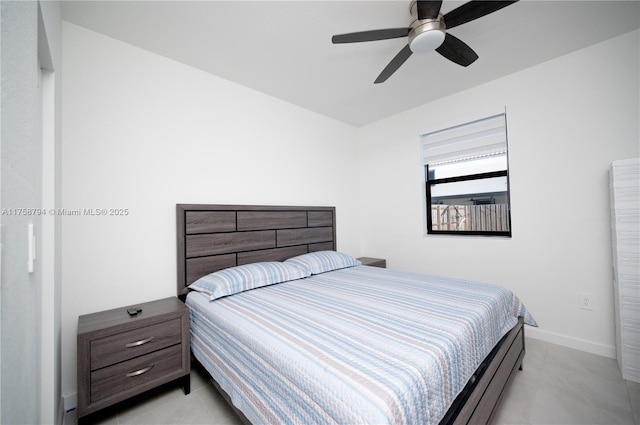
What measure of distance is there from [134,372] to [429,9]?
9.18 feet

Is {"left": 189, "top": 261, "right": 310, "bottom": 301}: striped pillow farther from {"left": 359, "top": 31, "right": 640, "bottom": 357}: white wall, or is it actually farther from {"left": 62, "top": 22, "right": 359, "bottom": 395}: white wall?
{"left": 359, "top": 31, "right": 640, "bottom": 357}: white wall

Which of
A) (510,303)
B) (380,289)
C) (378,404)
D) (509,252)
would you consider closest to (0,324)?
(378,404)

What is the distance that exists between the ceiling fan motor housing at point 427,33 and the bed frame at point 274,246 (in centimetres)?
194

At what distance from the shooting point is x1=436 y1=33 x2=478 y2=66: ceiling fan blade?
5.69ft

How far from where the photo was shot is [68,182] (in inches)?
70.2

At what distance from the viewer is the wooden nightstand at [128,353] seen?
4.81ft

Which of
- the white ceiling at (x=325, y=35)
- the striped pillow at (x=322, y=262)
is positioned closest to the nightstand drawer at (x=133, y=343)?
the striped pillow at (x=322, y=262)

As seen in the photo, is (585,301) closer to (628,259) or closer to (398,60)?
(628,259)

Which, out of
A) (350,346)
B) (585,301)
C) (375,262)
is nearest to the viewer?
(350,346)

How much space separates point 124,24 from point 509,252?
384cm

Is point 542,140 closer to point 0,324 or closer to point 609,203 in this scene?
point 609,203

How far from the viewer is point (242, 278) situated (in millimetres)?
2066

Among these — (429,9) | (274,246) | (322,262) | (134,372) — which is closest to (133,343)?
(134,372)

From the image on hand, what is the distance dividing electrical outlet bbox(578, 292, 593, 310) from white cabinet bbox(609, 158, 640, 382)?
279 mm
